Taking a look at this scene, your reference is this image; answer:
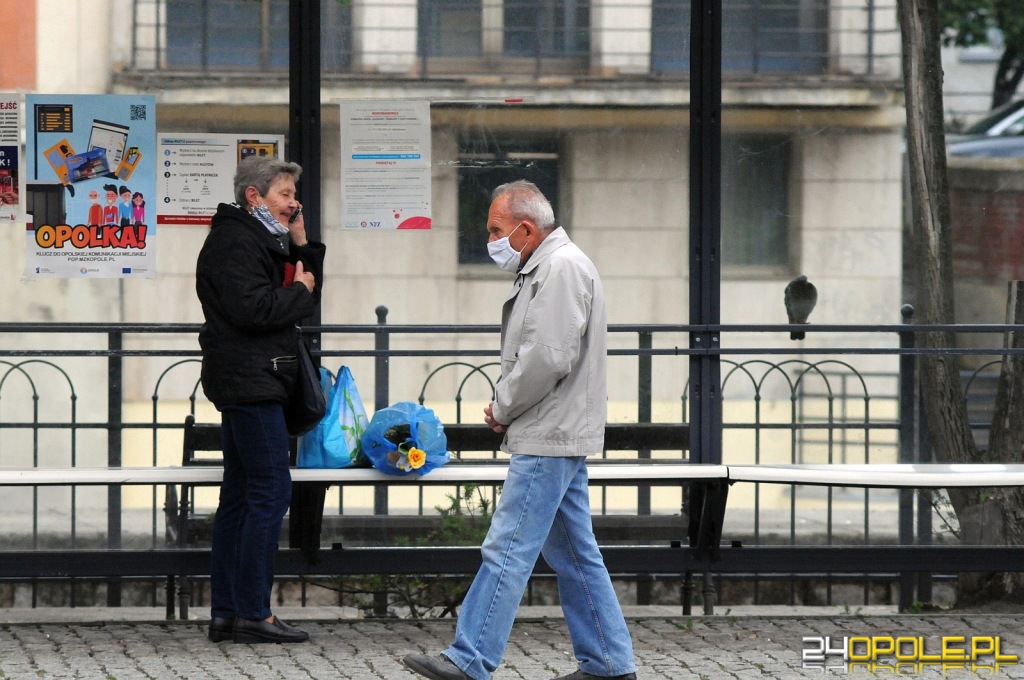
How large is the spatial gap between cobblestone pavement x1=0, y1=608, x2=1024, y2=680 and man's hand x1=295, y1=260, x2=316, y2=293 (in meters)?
1.37

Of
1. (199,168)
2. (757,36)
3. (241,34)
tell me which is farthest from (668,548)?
(241,34)

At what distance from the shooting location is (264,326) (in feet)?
17.6

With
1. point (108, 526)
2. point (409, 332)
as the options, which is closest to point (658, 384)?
point (409, 332)

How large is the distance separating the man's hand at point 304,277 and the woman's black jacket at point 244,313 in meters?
0.06

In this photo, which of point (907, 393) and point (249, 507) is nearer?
point (249, 507)

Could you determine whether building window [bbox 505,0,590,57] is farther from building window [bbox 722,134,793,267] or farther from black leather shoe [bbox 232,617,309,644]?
black leather shoe [bbox 232,617,309,644]

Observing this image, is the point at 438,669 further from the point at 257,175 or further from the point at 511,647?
the point at 257,175

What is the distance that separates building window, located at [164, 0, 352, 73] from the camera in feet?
20.1

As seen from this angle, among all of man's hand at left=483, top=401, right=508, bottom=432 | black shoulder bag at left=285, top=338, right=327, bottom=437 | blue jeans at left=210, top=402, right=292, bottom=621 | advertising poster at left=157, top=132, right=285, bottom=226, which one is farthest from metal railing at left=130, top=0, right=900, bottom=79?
man's hand at left=483, top=401, right=508, bottom=432

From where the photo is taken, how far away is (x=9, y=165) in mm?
6184

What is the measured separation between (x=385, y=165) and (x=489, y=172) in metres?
0.44

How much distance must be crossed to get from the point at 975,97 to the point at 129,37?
3.67 metres

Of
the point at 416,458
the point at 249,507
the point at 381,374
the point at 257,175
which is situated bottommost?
the point at 249,507

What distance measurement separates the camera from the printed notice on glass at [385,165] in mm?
6230
